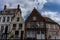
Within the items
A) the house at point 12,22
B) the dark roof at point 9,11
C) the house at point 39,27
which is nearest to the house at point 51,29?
the house at point 39,27

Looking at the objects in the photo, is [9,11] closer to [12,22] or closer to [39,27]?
[12,22]

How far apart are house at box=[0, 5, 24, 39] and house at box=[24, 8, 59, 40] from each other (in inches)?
80.6

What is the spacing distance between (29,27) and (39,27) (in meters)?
2.99

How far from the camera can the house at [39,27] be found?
41.8 metres

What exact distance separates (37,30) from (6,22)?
10.1 metres

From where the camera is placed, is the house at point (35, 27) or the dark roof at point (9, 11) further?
the dark roof at point (9, 11)

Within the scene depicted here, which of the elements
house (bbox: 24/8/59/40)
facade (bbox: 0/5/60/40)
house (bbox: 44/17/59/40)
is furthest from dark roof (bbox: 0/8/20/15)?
house (bbox: 44/17/59/40)

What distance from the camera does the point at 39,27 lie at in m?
42.7

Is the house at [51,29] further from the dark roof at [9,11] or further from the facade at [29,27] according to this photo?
the dark roof at [9,11]

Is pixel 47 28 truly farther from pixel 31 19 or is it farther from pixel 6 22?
pixel 6 22

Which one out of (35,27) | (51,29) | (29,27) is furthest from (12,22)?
(51,29)

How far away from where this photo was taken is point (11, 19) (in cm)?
4550

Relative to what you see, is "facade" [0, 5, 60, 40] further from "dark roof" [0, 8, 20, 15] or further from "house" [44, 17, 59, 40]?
"dark roof" [0, 8, 20, 15]

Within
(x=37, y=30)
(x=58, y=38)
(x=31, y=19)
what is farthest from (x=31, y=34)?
(x=58, y=38)
